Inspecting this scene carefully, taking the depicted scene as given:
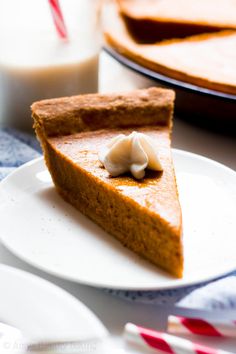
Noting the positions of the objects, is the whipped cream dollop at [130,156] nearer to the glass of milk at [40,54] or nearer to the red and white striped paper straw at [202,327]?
the red and white striped paper straw at [202,327]

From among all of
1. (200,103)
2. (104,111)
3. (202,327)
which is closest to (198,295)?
(202,327)

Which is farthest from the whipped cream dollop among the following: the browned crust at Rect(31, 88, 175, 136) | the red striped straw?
the red striped straw

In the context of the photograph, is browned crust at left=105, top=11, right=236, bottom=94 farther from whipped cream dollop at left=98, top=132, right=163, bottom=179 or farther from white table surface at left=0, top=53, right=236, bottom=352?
whipped cream dollop at left=98, top=132, right=163, bottom=179

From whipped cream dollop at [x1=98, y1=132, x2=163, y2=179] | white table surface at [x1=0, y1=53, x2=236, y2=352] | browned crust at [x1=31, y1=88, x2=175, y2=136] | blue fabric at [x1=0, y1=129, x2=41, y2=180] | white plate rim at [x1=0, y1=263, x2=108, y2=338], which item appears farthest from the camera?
blue fabric at [x1=0, y1=129, x2=41, y2=180]

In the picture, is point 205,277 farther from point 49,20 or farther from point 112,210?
point 49,20

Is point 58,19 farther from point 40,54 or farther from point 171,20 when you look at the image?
point 171,20

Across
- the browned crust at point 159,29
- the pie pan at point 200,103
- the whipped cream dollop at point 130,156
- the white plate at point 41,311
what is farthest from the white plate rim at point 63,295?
the browned crust at point 159,29

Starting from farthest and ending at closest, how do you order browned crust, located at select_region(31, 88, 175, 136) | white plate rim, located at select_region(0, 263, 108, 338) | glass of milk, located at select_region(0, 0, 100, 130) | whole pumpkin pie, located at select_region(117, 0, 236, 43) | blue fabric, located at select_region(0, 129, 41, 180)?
whole pumpkin pie, located at select_region(117, 0, 236, 43), glass of milk, located at select_region(0, 0, 100, 130), blue fabric, located at select_region(0, 129, 41, 180), browned crust, located at select_region(31, 88, 175, 136), white plate rim, located at select_region(0, 263, 108, 338)
